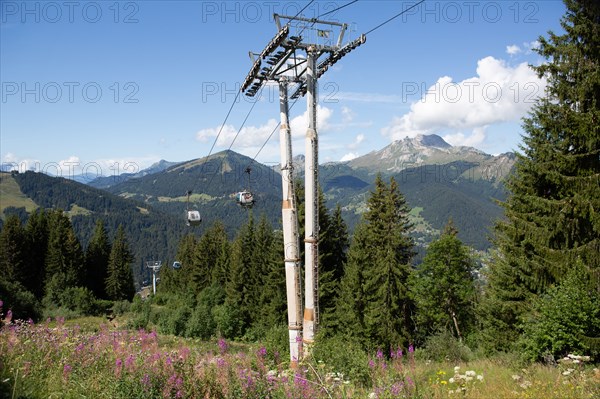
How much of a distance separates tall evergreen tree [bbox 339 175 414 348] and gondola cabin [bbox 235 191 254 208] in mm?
13585

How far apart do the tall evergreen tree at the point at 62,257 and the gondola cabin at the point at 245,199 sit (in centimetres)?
4877

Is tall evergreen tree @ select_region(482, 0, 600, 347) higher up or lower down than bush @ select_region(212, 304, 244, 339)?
higher up

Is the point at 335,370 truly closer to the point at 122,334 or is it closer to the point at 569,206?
the point at 122,334

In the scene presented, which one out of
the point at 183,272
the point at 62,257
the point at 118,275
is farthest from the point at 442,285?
the point at 118,275

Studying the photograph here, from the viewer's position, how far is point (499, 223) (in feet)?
59.3

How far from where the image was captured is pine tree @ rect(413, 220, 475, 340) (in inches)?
1186

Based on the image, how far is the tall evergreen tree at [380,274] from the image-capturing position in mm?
27203

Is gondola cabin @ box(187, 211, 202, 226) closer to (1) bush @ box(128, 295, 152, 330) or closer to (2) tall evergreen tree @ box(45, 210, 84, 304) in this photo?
(1) bush @ box(128, 295, 152, 330)

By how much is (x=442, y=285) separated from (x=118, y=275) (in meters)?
56.0

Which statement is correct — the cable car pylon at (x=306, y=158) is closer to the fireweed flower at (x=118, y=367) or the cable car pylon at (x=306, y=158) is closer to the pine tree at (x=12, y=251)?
the fireweed flower at (x=118, y=367)

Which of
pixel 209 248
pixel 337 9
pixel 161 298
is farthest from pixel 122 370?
pixel 161 298

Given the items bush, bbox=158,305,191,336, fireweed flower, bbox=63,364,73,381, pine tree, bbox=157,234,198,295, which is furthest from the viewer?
pine tree, bbox=157,234,198,295

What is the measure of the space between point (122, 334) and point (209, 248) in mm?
56403

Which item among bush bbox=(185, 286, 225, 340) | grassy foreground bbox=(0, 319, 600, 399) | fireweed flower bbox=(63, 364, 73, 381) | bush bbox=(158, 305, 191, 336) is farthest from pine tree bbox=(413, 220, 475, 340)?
fireweed flower bbox=(63, 364, 73, 381)
